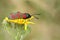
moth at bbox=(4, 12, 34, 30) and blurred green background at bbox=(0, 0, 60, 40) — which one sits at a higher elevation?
blurred green background at bbox=(0, 0, 60, 40)

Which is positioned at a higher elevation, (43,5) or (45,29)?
(43,5)

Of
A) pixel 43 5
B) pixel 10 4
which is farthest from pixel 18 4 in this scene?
pixel 43 5

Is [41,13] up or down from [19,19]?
up

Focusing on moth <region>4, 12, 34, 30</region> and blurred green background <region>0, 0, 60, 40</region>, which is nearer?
moth <region>4, 12, 34, 30</region>

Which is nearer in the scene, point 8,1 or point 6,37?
point 6,37

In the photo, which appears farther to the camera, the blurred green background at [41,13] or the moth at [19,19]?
the blurred green background at [41,13]

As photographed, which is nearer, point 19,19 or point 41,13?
point 19,19

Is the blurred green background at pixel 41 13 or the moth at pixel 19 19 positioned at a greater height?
the blurred green background at pixel 41 13

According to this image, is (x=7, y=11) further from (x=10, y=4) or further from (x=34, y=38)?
(x=34, y=38)
